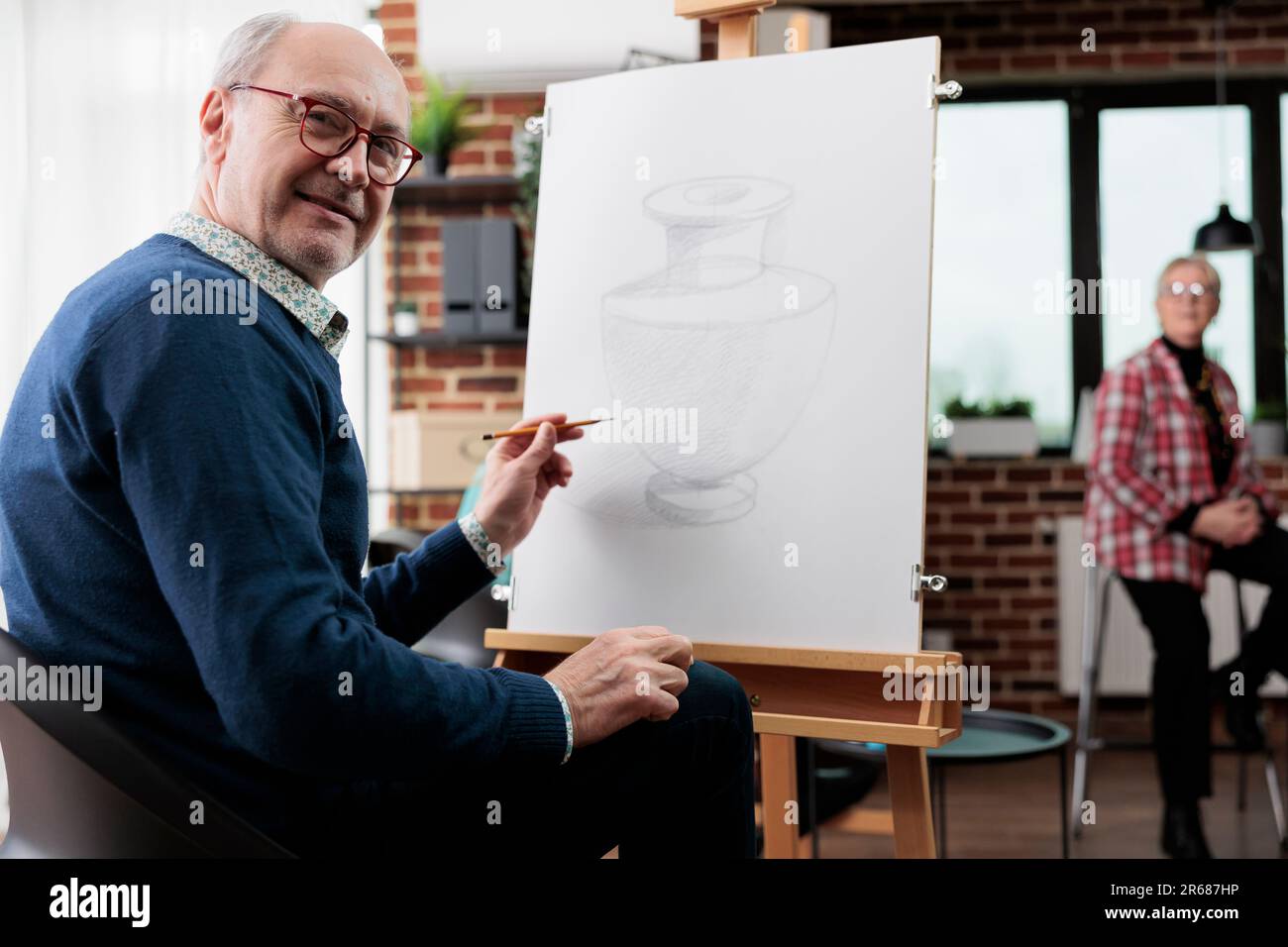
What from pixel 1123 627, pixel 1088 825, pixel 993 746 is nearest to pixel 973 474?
pixel 1123 627

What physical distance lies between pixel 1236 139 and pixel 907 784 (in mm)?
3971

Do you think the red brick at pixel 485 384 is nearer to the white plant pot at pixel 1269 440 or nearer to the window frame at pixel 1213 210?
the window frame at pixel 1213 210

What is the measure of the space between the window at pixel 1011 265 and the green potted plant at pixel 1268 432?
654 mm

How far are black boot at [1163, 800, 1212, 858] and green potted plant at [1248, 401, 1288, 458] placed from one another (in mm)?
1835

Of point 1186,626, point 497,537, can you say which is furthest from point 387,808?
point 1186,626

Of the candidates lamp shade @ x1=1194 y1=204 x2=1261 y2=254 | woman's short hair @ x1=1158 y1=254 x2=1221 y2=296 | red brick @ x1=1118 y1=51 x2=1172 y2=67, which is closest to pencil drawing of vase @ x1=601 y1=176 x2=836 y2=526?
woman's short hair @ x1=1158 y1=254 x2=1221 y2=296

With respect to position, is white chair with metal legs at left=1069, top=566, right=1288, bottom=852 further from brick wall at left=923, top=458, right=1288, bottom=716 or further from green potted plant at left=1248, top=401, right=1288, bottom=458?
green potted plant at left=1248, top=401, right=1288, bottom=458

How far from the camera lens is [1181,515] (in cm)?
288

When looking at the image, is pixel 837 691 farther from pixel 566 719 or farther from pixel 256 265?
pixel 256 265

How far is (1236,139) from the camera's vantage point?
4.43 m

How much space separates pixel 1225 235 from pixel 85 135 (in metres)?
3.41

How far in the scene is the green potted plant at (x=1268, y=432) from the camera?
4.16m

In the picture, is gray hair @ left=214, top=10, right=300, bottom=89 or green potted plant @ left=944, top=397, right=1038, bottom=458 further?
green potted plant @ left=944, top=397, right=1038, bottom=458

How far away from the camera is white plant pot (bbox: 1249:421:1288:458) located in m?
4.16
